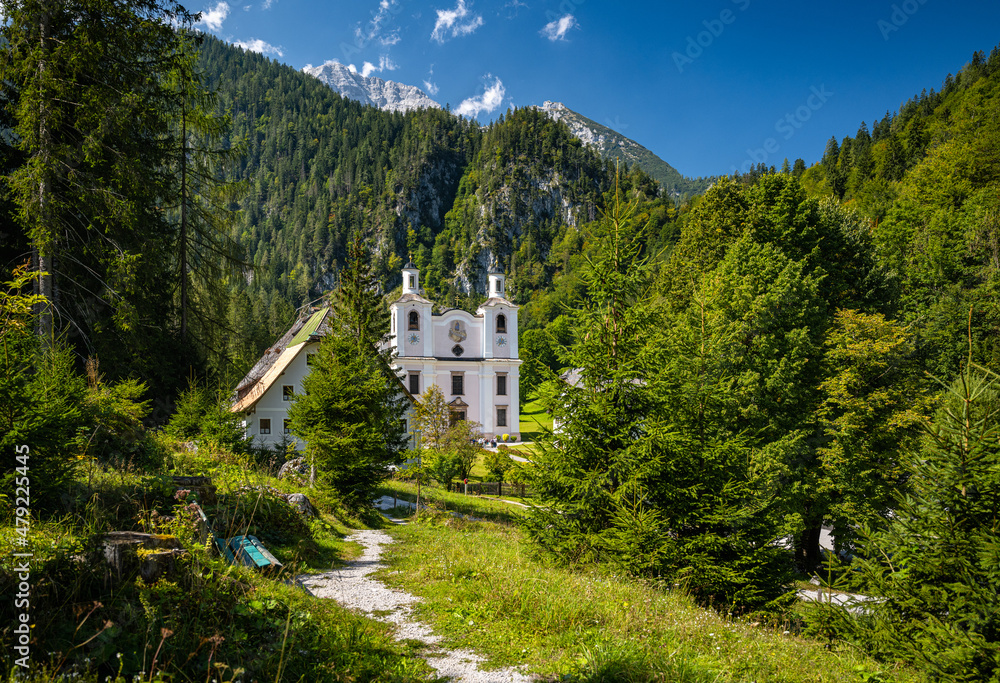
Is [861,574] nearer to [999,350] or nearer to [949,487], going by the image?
[949,487]

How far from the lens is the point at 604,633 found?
550 centimetres

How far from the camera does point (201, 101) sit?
17.7 m

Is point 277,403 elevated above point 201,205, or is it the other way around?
point 201,205

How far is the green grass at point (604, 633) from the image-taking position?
4816mm

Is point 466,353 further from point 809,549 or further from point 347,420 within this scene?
point 809,549

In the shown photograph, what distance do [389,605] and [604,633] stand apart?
3.10 meters

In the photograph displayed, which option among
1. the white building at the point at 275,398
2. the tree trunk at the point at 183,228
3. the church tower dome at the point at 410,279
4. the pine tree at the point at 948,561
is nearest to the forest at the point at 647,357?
the pine tree at the point at 948,561

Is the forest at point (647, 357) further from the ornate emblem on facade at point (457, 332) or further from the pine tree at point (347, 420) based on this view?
the ornate emblem on facade at point (457, 332)

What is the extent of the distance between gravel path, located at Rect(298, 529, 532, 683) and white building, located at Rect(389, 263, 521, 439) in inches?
1612

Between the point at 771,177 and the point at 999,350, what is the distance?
12.1 meters

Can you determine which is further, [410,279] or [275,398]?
[410,279]

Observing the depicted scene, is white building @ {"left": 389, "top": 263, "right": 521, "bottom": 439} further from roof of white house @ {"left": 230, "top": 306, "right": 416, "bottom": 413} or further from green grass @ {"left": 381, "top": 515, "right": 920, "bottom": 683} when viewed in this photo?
green grass @ {"left": 381, "top": 515, "right": 920, "bottom": 683}

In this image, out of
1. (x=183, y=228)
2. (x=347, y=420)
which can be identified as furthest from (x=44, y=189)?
(x=347, y=420)

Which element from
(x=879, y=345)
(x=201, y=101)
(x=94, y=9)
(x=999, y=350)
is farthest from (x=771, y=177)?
(x=94, y=9)
